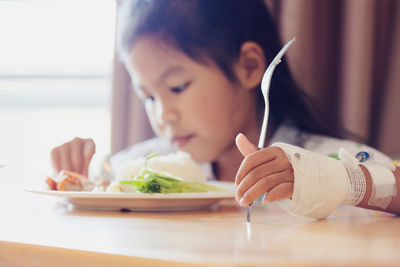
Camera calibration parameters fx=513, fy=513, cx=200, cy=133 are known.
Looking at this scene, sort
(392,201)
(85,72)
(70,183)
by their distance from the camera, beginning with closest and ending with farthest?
(392,201)
(70,183)
(85,72)

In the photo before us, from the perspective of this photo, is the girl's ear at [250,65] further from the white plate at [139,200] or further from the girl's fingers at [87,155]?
the white plate at [139,200]

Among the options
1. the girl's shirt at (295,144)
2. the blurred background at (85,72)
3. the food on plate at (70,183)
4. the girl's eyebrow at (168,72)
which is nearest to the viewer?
the food on plate at (70,183)

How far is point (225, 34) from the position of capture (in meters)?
1.67

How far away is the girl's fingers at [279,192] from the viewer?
696mm

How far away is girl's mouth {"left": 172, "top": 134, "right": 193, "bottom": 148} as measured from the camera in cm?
168

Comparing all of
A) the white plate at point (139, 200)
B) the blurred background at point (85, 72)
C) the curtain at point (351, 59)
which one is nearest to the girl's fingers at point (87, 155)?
the white plate at point (139, 200)

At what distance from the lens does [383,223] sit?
72cm

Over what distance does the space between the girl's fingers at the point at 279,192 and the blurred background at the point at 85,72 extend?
1.22 metres

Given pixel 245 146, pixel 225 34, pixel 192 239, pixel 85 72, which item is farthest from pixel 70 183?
pixel 85 72

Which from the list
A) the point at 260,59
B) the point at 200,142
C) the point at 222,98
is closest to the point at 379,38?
the point at 260,59

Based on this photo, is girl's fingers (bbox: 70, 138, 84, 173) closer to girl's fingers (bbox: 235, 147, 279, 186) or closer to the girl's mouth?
the girl's mouth

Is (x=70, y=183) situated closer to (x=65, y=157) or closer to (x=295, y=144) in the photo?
(x=65, y=157)

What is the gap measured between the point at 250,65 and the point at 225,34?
132 millimetres

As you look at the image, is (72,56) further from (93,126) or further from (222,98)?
(222,98)
